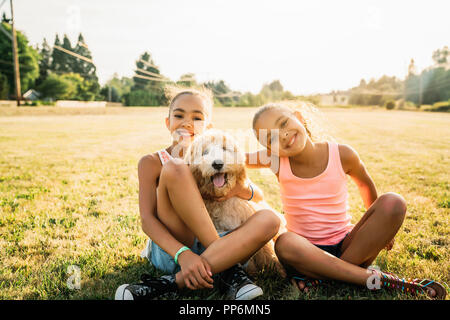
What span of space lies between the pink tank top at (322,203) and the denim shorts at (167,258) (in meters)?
0.68

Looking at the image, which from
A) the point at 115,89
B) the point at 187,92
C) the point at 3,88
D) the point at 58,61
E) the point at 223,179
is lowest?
the point at 223,179

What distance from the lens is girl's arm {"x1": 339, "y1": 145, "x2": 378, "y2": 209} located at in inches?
108

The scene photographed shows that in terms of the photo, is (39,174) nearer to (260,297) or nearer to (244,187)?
(244,187)

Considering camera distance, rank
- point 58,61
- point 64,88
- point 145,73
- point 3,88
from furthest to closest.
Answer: point 58,61 < point 145,73 < point 64,88 < point 3,88

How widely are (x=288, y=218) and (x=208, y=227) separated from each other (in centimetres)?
92

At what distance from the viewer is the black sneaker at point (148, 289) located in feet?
6.79

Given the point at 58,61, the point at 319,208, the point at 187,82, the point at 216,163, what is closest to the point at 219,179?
the point at 216,163

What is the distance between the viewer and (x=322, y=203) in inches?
106

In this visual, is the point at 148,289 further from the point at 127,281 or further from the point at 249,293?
the point at 249,293

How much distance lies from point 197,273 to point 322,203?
47.5 inches

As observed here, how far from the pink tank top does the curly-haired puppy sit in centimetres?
36

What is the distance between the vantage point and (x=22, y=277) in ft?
8.20

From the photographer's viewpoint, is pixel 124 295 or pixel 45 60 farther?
pixel 45 60

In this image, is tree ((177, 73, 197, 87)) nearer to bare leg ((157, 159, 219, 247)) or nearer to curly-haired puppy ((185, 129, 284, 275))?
curly-haired puppy ((185, 129, 284, 275))
